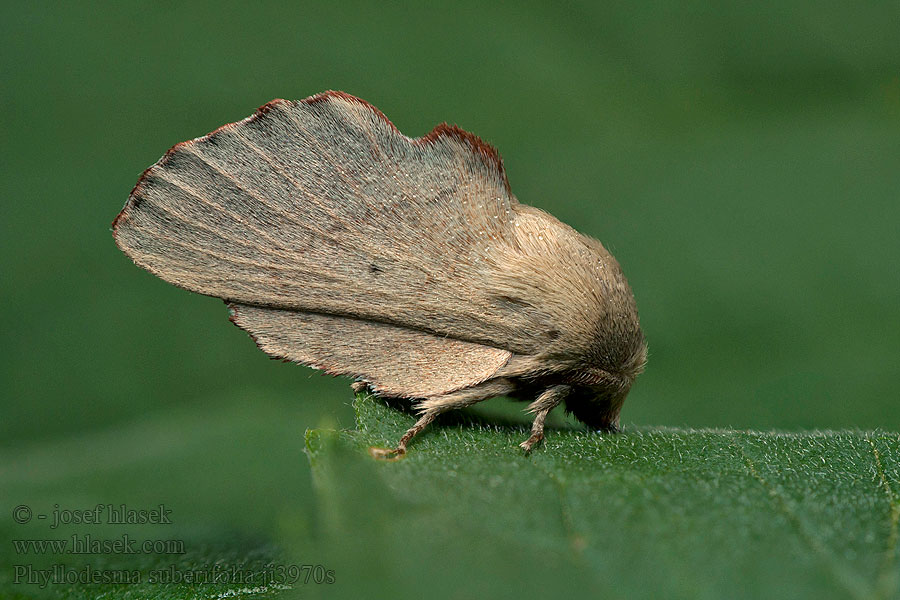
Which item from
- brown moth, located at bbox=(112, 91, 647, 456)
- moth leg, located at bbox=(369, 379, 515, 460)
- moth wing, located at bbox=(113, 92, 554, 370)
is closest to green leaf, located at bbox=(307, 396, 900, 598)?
moth leg, located at bbox=(369, 379, 515, 460)

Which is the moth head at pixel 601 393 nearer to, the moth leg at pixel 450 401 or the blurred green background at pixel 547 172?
the moth leg at pixel 450 401

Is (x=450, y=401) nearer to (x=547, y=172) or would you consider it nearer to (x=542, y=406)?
(x=542, y=406)

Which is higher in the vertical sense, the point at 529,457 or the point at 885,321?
the point at 885,321

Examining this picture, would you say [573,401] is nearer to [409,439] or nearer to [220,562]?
[409,439]

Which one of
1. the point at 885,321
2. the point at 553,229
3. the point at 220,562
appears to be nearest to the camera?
the point at 220,562

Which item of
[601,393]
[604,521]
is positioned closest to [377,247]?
[601,393]

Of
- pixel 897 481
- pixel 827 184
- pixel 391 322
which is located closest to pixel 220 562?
pixel 391 322
